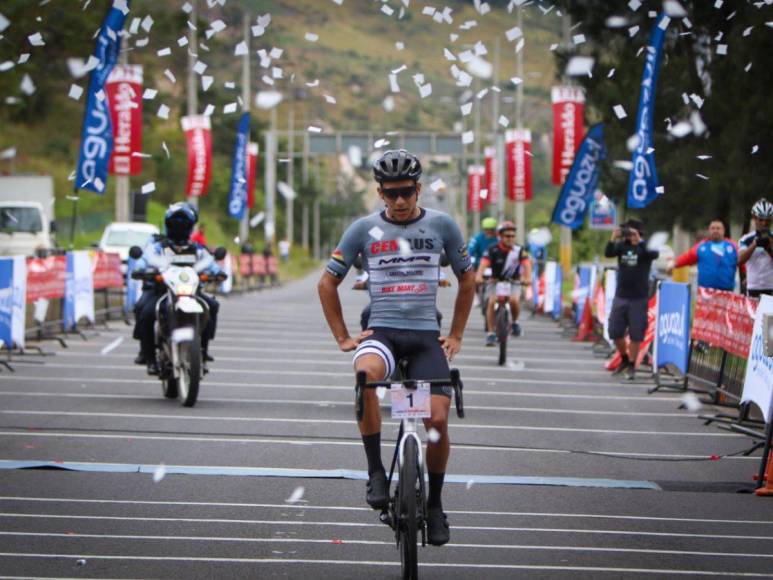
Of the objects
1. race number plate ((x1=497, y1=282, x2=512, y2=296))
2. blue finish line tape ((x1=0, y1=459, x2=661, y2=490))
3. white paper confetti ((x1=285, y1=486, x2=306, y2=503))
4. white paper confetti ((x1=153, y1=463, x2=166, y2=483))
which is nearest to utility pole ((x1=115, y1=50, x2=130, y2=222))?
race number plate ((x1=497, y1=282, x2=512, y2=296))

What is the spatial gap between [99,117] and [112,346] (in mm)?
5652

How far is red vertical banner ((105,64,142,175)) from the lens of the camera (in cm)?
3306

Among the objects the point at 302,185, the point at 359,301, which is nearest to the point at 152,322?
the point at 359,301

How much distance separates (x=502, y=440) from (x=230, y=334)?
13.7 m

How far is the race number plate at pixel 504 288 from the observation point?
2042 centimetres

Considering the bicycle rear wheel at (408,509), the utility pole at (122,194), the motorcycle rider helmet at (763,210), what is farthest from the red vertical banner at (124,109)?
the bicycle rear wheel at (408,509)

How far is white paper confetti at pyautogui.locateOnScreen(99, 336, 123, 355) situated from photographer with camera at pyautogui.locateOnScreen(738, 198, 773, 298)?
29.0 ft

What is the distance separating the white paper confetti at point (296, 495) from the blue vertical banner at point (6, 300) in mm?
9413

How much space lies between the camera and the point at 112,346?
22062 mm

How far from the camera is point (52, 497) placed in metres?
9.27

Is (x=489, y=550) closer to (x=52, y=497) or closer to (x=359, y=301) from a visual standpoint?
(x=52, y=497)

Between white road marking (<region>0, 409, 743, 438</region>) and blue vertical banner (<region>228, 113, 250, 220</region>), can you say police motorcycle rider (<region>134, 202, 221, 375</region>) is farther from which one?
blue vertical banner (<region>228, 113, 250, 220</region>)

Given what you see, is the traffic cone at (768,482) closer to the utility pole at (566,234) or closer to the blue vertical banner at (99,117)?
the blue vertical banner at (99,117)

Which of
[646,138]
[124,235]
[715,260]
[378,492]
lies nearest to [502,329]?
[715,260]
